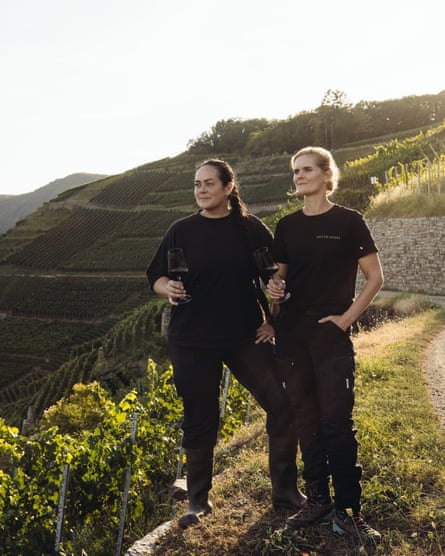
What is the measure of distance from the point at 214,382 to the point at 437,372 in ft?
14.5

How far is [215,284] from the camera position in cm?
297

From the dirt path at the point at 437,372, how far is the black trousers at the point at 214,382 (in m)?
2.07

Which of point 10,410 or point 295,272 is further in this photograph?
point 10,410

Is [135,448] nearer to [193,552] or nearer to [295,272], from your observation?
[193,552]

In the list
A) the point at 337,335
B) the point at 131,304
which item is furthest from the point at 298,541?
the point at 131,304

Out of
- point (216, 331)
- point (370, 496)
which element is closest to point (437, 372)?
point (370, 496)

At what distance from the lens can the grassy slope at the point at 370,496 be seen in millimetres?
2684

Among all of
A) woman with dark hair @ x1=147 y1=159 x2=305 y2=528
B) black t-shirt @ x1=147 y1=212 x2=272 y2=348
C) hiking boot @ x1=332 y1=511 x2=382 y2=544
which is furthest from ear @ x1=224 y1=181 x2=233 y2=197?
hiking boot @ x1=332 y1=511 x2=382 y2=544

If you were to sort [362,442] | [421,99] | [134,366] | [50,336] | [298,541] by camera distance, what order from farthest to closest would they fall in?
1. [421,99]
2. [50,336]
3. [134,366]
4. [362,442]
5. [298,541]

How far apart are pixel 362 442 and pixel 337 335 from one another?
1.38m

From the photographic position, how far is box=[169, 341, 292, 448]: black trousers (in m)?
2.98

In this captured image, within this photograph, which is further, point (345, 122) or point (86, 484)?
point (345, 122)

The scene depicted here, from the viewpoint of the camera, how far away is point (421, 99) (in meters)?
77.6

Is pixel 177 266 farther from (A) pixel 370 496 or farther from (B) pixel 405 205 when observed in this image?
(B) pixel 405 205
